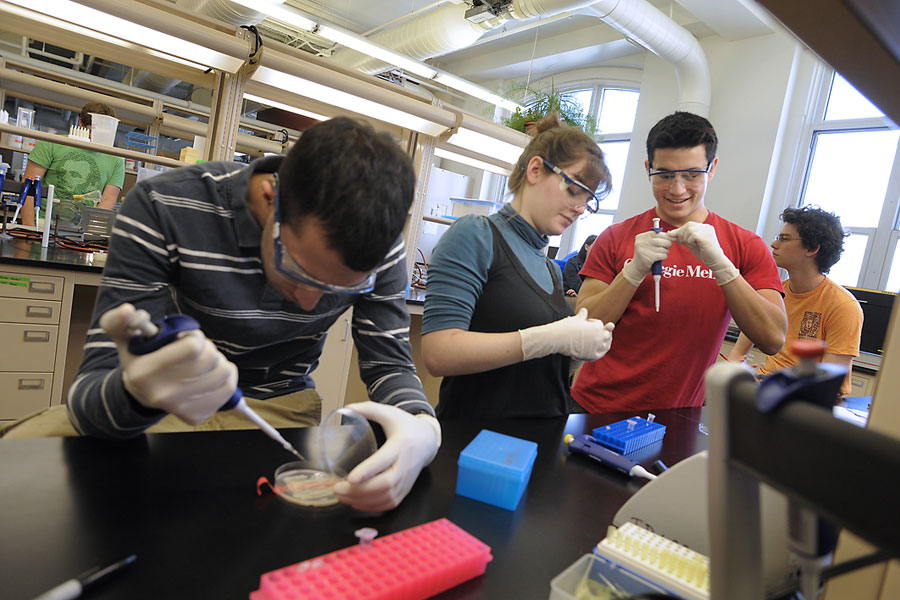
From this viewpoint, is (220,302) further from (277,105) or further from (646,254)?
(277,105)

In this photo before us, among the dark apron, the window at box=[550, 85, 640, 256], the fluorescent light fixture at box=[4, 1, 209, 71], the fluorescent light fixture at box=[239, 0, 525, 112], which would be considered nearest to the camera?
the dark apron

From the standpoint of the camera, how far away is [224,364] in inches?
30.1

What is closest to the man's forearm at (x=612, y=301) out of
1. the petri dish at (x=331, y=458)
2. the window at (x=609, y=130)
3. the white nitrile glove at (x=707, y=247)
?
the white nitrile glove at (x=707, y=247)

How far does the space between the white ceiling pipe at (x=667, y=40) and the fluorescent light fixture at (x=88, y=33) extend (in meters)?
3.27

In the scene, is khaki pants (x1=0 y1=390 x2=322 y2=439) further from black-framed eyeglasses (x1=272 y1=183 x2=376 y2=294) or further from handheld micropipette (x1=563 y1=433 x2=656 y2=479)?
handheld micropipette (x1=563 y1=433 x2=656 y2=479)

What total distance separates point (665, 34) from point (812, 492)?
228 inches

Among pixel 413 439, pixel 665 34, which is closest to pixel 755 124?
pixel 665 34

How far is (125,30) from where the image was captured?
8.38 feet

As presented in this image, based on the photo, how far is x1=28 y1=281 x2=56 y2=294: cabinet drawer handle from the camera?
243cm

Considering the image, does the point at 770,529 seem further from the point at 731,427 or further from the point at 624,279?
the point at 624,279

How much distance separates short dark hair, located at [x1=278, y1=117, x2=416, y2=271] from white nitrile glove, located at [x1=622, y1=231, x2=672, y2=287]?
0.99 m

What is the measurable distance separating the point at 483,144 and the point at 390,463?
3500mm

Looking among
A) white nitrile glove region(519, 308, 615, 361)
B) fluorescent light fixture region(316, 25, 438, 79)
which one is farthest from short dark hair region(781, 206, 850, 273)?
fluorescent light fixture region(316, 25, 438, 79)

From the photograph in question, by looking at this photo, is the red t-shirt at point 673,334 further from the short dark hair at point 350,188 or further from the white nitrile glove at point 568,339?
the short dark hair at point 350,188
